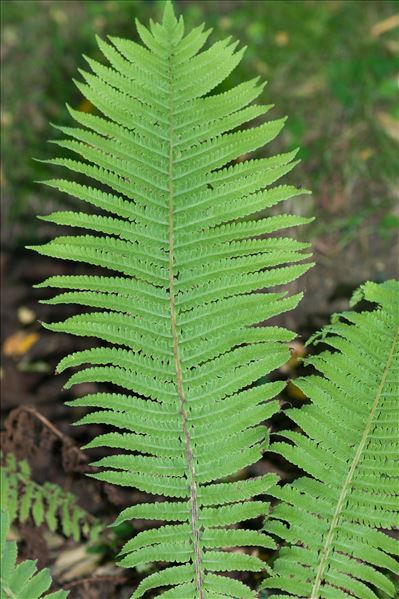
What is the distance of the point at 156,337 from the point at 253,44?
240cm

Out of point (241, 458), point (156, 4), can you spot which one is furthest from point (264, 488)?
point (156, 4)

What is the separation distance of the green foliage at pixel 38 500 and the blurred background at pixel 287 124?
0.41 metres

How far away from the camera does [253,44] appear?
3.57 meters

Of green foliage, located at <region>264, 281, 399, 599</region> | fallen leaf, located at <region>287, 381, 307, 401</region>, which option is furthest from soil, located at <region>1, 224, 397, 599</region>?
green foliage, located at <region>264, 281, 399, 599</region>

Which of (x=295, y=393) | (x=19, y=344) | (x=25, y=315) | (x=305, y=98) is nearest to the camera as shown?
(x=295, y=393)

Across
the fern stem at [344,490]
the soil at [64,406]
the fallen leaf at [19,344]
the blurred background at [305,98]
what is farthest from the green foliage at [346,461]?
the fallen leaf at [19,344]

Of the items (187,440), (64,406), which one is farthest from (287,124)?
(187,440)

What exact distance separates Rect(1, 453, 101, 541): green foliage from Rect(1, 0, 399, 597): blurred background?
1.34 ft

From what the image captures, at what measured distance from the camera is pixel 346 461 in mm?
1517

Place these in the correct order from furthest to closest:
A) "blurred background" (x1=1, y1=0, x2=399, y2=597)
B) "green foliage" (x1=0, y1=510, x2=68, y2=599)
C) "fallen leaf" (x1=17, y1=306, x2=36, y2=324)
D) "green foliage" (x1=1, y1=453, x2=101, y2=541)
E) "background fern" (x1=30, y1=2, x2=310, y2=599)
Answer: "fallen leaf" (x1=17, y1=306, x2=36, y2=324), "blurred background" (x1=1, y1=0, x2=399, y2=597), "green foliage" (x1=1, y1=453, x2=101, y2=541), "background fern" (x1=30, y1=2, x2=310, y2=599), "green foliage" (x1=0, y1=510, x2=68, y2=599)

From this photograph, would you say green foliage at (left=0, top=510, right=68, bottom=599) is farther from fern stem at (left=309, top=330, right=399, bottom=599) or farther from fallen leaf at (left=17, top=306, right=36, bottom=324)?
fallen leaf at (left=17, top=306, right=36, bottom=324)

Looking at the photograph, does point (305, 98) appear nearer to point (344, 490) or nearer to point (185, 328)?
point (185, 328)

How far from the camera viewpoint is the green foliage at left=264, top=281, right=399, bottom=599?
1.49m

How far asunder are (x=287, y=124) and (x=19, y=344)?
1423 millimetres
